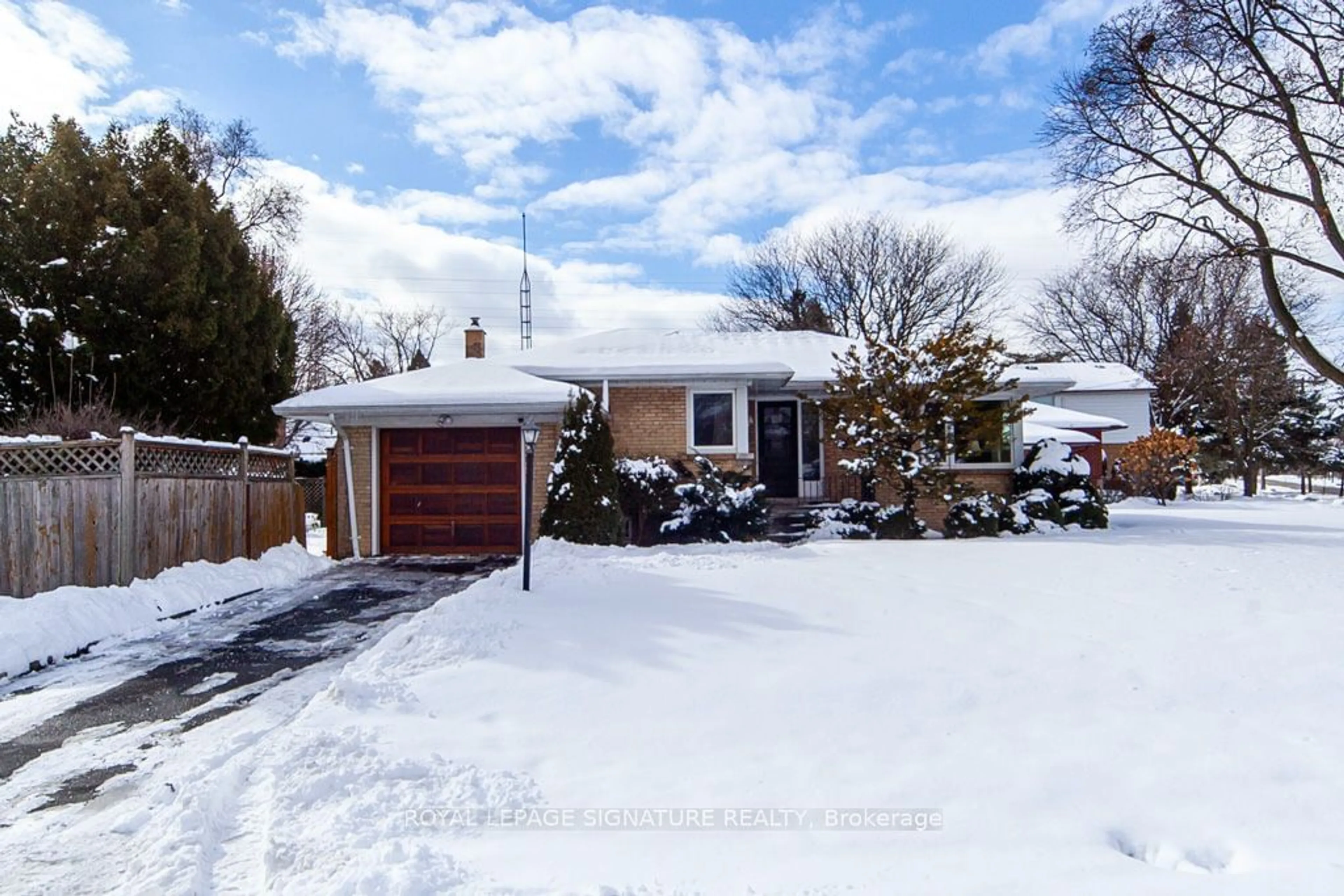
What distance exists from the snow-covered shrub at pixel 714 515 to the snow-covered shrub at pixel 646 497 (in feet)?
A: 0.64

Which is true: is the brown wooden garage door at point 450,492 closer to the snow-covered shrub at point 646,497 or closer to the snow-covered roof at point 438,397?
the snow-covered roof at point 438,397

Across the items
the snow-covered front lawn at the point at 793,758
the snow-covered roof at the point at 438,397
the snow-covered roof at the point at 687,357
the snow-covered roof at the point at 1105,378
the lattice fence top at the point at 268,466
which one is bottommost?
the snow-covered front lawn at the point at 793,758

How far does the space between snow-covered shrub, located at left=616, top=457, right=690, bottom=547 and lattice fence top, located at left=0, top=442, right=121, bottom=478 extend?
6.22 m

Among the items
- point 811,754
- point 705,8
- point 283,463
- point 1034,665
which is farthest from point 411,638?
point 705,8

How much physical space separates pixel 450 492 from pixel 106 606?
558 cm

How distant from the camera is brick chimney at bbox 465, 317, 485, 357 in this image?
1855 centimetres

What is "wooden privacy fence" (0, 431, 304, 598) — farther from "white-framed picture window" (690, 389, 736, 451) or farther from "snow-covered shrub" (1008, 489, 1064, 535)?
"snow-covered shrub" (1008, 489, 1064, 535)

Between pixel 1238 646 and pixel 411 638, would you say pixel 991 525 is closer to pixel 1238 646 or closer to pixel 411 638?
pixel 1238 646

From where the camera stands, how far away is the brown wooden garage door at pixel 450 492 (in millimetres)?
12453

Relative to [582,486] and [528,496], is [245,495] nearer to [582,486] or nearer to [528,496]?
[582,486]

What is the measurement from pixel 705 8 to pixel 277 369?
999 centimetres

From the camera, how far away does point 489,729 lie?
4117 mm

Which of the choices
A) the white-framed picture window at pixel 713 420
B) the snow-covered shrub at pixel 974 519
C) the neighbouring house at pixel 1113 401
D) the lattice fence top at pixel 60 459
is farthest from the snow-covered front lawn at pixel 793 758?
the neighbouring house at pixel 1113 401

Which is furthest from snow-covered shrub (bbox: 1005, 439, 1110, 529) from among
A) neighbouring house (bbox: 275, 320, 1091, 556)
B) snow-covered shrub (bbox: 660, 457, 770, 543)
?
snow-covered shrub (bbox: 660, 457, 770, 543)
